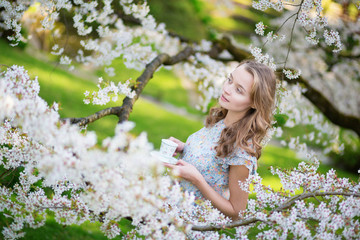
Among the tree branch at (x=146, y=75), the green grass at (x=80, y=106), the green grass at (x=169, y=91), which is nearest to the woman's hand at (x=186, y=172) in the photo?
the tree branch at (x=146, y=75)

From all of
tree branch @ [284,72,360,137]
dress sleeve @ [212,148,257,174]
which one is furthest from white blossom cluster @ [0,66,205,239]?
tree branch @ [284,72,360,137]

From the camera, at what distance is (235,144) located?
1993 mm

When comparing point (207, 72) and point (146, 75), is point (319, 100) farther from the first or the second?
point (146, 75)

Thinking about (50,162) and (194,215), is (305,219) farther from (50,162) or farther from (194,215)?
(50,162)

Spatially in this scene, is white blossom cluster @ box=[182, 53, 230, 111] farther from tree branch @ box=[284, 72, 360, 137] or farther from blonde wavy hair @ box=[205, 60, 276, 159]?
blonde wavy hair @ box=[205, 60, 276, 159]

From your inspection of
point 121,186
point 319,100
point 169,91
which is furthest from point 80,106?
point 169,91

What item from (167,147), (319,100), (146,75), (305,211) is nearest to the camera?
(305,211)

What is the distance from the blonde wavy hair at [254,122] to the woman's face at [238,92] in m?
0.03

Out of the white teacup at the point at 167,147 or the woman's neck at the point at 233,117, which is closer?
the white teacup at the point at 167,147

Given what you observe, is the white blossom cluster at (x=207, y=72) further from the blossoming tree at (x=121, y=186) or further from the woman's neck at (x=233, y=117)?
the woman's neck at (x=233, y=117)

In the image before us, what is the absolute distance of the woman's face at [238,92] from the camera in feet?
6.70

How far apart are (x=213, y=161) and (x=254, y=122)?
35 centimetres

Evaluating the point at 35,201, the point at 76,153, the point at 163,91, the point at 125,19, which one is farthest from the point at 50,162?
the point at 163,91

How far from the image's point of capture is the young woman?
1948 mm
